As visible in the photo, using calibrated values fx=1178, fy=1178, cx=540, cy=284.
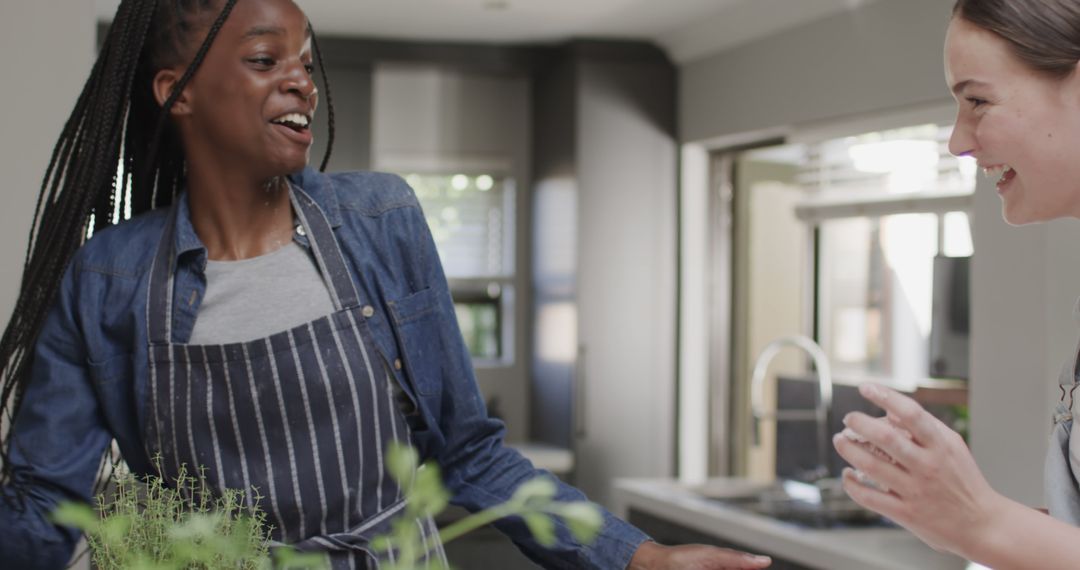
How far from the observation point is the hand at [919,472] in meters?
0.97

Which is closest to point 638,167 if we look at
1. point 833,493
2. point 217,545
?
point 833,493

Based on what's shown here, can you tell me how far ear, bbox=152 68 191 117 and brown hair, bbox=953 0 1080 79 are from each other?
2.81ft

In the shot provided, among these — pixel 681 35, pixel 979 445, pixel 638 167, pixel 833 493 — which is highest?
pixel 681 35

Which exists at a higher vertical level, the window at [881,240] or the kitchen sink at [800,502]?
the window at [881,240]

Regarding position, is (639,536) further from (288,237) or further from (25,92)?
(25,92)

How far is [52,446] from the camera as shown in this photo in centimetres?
126

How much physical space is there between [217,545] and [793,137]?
3.90 meters

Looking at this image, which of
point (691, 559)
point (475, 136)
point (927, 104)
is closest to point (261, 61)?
point (691, 559)

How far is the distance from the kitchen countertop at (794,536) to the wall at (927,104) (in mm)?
325

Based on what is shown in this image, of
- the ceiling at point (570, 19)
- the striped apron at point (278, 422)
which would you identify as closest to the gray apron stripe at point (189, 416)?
the striped apron at point (278, 422)

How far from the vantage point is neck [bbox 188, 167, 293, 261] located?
1348 mm

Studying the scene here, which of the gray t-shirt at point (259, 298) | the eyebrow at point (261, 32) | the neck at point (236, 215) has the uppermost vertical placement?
the eyebrow at point (261, 32)

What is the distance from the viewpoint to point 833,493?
4.13 metres

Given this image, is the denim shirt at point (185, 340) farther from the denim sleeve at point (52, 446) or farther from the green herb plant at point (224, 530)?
the green herb plant at point (224, 530)
